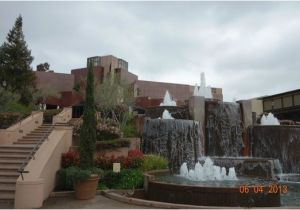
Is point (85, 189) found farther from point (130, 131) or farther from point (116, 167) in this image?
point (130, 131)

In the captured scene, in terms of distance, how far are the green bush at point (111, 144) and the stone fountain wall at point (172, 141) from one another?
4.07 meters

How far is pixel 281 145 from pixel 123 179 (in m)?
13.7

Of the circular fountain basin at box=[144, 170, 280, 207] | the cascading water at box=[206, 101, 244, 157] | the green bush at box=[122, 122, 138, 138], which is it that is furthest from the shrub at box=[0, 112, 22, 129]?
the circular fountain basin at box=[144, 170, 280, 207]

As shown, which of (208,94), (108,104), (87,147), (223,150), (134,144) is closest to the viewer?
(87,147)

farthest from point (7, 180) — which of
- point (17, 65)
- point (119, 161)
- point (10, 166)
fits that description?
point (17, 65)

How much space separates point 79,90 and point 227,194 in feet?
123

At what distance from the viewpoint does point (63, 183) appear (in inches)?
486

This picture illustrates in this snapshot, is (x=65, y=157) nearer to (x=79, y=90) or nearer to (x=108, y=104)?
(x=108, y=104)

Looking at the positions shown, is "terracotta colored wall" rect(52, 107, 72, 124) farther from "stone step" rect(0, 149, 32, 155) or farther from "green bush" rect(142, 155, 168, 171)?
"green bush" rect(142, 155, 168, 171)

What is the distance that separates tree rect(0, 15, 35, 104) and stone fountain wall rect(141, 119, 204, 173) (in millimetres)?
19407

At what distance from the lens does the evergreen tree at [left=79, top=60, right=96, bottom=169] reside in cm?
1148

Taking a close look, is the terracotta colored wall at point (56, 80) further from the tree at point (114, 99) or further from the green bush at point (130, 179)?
the green bush at point (130, 179)

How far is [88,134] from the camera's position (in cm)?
1179

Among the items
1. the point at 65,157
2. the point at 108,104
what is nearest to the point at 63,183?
the point at 65,157
